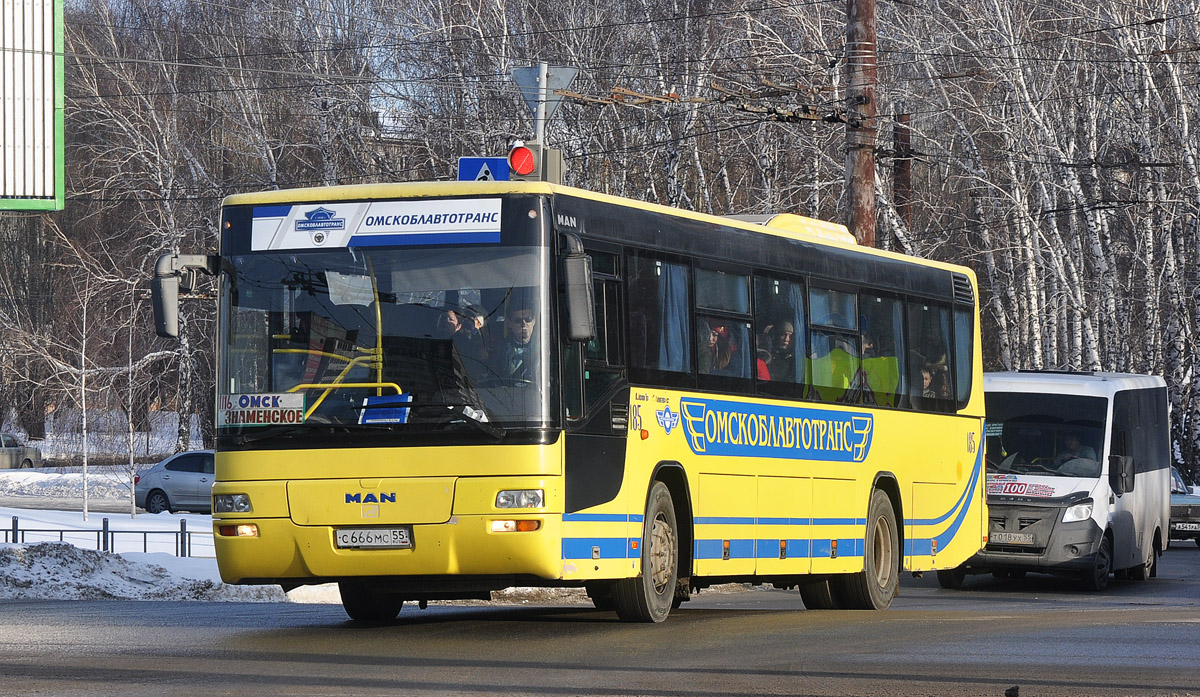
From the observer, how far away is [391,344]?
11.6m

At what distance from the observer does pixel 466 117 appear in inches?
1571

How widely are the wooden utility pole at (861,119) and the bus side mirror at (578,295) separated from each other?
11.4 meters

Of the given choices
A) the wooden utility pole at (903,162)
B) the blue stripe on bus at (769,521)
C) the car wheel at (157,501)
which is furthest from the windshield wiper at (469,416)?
the car wheel at (157,501)

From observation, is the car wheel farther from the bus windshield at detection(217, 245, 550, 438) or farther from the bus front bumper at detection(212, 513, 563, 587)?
the bus windshield at detection(217, 245, 550, 438)

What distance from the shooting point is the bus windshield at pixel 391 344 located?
11.6m

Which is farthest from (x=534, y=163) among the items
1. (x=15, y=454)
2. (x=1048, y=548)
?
(x=15, y=454)

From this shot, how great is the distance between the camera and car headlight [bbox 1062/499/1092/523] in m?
21.6

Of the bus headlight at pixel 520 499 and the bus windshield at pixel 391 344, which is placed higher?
the bus windshield at pixel 391 344

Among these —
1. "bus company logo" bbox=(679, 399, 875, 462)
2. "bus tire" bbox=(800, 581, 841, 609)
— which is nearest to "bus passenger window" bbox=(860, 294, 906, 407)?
"bus company logo" bbox=(679, 399, 875, 462)

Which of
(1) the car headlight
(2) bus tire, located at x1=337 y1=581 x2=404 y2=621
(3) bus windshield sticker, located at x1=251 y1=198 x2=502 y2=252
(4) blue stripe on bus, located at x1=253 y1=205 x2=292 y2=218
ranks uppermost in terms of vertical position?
(4) blue stripe on bus, located at x1=253 y1=205 x2=292 y2=218

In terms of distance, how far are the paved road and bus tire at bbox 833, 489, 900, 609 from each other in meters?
0.85

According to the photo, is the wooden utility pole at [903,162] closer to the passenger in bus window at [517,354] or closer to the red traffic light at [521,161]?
the red traffic light at [521,161]

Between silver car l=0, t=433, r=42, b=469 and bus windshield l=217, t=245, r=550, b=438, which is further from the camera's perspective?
silver car l=0, t=433, r=42, b=469

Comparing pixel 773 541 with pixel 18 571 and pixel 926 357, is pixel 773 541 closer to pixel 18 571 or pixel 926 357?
pixel 926 357
